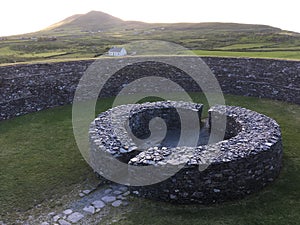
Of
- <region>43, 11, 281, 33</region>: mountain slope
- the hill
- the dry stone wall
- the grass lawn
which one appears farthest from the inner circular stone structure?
<region>43, 11, 281, 33</region>: mountain slope

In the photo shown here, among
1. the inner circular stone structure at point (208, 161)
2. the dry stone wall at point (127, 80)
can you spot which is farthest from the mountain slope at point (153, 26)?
the inner circular stone structure at point (208, 161)

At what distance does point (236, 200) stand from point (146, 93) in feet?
47.5

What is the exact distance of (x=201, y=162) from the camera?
10.5 meters

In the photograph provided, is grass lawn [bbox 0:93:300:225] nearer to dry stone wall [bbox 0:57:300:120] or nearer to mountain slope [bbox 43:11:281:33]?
dry stone wall [bbox 0:57:300:120]

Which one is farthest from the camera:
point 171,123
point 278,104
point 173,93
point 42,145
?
point 173,93

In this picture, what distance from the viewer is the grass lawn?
33.1ft

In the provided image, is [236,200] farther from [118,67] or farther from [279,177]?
[118,67]

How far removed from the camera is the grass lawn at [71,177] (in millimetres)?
10078

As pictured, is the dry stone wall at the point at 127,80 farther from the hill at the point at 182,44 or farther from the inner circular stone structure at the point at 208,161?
the inner circular stone structure at the point at 208,161

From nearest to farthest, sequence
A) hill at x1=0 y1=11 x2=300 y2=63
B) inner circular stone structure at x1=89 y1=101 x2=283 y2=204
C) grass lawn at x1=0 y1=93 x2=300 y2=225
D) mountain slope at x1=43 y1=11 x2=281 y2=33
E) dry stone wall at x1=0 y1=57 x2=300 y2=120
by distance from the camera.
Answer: grass lawn at x1=0 y1=93 x2=300 y2=225, inner circular stone structure at x1=89 y1=101 x2=283 y2=204, dry stone wall at x1=0 y1=57 x2=300 y2=120, hill at x1=0 y1=11 x2=300 y2=63, mountain slope at x1=43 y1=11 x2=281 y2=33

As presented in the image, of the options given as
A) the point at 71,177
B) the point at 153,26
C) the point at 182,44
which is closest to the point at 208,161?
the point at 71,177

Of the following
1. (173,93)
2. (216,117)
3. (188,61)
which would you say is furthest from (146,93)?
(216,117)

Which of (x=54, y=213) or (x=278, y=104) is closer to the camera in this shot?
(x=54, y=213)

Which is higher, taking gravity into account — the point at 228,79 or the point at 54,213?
the point at 228,79
